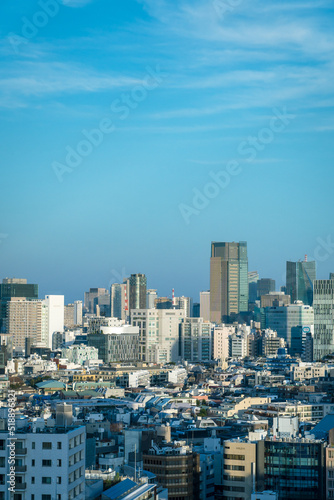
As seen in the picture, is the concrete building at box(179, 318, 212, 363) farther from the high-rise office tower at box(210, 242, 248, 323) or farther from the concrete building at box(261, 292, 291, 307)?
the high-rise office tower at box(210, 242, 248, 323)

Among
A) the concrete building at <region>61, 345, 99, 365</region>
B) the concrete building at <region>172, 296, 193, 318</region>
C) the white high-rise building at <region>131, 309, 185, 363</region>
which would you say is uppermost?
the concrete building at <region>172, 296, 193, 318</region>

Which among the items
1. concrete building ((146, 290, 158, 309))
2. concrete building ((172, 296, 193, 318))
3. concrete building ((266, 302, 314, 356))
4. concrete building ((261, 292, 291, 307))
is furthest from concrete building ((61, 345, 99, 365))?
concrete building ((261, 292, 291, 307))

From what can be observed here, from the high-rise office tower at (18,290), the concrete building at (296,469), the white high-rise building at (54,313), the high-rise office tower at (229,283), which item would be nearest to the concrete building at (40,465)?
the concrete building at (296,469)

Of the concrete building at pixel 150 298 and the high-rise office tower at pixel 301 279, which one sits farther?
the high-rise office tower at pixel 301 279

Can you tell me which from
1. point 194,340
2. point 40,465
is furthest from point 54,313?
point 40,465

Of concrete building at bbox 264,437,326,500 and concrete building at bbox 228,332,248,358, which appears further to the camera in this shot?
concrete building at bbox 228,332,248,358

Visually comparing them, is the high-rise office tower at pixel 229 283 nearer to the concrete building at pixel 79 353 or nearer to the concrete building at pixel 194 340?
the concrete building at pixel 194 340

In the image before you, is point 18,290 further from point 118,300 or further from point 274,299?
point 274,299
